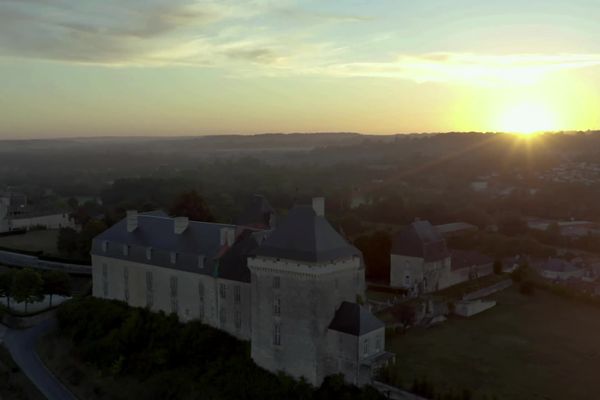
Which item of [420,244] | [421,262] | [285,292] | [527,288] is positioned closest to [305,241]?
[285,292]

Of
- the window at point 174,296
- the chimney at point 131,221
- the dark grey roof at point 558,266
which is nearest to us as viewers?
the window at point 174,296

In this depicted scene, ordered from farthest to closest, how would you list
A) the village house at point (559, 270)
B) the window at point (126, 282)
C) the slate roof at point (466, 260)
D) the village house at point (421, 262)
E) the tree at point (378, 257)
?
the village house at point (559, 270), the tree at point (378, 257), the slate roof at point (466, 260), the village house at point (421, 262), the window at point (126, 282)

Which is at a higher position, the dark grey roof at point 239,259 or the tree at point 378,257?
the dark grey roof at point 239,259

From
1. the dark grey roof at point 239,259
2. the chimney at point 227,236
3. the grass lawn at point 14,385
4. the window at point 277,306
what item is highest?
the chimney at point 227,236

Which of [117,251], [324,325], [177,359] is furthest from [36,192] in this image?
[324,325]

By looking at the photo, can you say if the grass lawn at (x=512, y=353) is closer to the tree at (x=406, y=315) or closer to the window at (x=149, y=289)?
the tree at (x=406, y=315)

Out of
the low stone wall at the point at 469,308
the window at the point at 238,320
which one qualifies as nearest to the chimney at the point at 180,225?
the window at the point at 238,320

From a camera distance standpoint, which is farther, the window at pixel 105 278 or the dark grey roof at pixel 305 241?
the window at pixel 105 278

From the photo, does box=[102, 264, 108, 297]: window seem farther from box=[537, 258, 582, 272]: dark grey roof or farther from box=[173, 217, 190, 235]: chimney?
box=[537, 258, 582, 272]: dark grey roof
